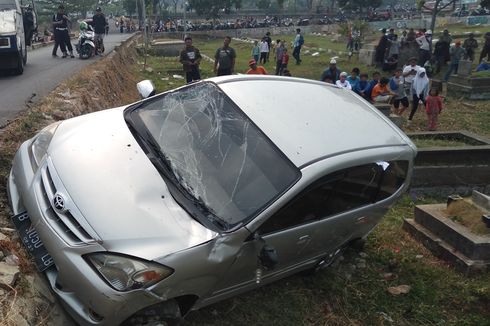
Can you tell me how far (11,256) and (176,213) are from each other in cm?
124

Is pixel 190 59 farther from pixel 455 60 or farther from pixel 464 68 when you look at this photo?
pixel 455 60

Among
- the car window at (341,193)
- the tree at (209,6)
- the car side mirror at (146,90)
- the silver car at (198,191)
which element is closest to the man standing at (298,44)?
the car side mirror at (146,90)

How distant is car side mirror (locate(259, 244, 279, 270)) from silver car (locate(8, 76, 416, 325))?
0.01 m

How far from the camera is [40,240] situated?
2.98 meters

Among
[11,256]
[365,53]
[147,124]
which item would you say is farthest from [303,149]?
[365,53]

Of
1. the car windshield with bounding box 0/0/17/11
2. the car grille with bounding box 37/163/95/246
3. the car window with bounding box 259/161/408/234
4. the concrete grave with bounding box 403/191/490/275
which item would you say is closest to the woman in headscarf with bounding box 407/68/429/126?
the concrete grave with bounding box 403/191/490/275

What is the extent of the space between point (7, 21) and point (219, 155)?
330 inches

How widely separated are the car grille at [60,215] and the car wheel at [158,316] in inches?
22.1

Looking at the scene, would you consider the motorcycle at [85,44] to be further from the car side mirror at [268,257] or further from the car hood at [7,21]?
the car side mirror at [268,257]

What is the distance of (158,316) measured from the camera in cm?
291

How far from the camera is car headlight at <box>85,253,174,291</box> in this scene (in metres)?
2.67

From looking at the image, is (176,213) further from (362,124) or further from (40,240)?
(362,124)

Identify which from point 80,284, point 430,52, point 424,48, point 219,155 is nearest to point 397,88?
point 424,48

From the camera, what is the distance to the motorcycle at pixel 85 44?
1470 centimetres
